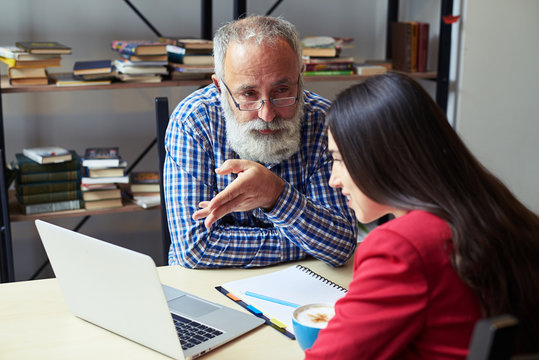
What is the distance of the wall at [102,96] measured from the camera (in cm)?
263

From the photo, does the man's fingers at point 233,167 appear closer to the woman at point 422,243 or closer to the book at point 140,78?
the woman at point 422,243

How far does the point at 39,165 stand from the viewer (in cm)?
240

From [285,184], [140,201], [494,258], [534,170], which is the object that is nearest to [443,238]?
[494,258]

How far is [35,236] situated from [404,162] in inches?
90.2

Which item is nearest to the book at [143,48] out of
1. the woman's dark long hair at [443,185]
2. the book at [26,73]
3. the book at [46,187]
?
the book at [26,73]

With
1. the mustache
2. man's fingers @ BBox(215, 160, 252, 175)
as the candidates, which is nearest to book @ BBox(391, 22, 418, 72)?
the mustache

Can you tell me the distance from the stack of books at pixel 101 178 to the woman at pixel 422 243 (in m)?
1.64

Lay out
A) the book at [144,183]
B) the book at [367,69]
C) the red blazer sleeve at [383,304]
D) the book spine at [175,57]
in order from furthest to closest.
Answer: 1. the book at [367,69]
2. the book at [144,183]
3. the book spine at [175,57]
4. the red blazer sleeve at [383,304]

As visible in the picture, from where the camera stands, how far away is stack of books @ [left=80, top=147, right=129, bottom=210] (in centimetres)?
243

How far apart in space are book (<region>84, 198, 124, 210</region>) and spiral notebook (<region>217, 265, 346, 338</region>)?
1241 mm

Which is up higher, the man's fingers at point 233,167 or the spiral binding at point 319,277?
the man's fingers at point 233,167

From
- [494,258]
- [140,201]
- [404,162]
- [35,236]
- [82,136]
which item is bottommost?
[35,236]

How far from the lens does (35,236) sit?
110 inches

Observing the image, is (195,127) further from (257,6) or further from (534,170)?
(534,170)
